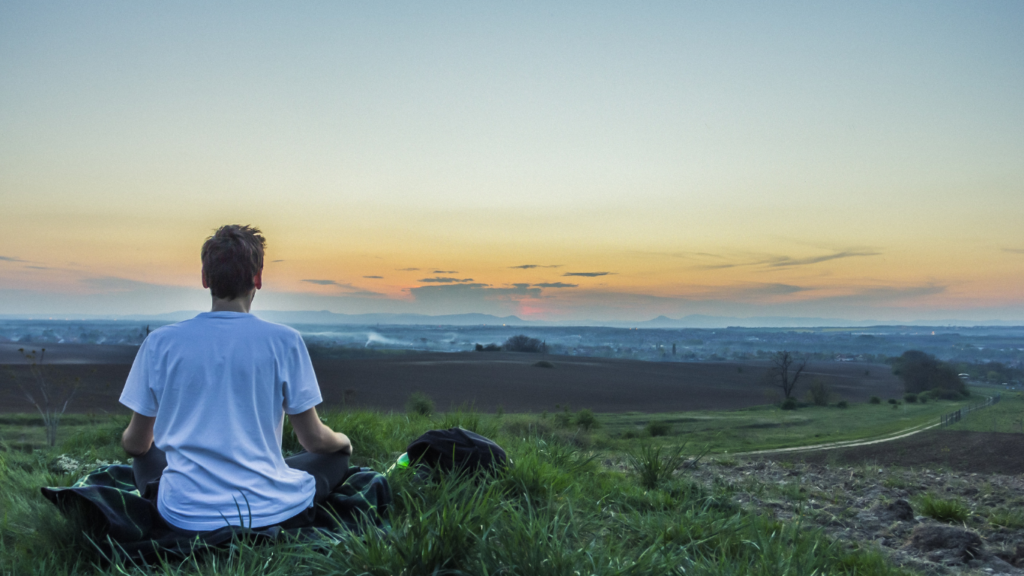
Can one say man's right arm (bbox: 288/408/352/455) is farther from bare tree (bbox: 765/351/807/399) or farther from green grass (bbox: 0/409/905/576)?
bare tree (bbox: 765/351/807/399)

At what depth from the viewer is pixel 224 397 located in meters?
2.55

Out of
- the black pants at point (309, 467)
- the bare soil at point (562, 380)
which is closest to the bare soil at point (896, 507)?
the black pants at point (309, 467)

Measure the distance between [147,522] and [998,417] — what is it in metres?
49.2

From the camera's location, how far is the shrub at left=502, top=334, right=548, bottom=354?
357ft

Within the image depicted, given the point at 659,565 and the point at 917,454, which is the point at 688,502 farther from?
the point at 917,454

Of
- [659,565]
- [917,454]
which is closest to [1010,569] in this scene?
[659,565]

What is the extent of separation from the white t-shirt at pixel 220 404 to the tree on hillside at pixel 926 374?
3021 inches

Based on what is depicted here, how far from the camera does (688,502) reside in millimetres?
4449

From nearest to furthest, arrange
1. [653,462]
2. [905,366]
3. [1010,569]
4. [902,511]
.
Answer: [1010,569] → [902,511] → [653,462] → [905,366]

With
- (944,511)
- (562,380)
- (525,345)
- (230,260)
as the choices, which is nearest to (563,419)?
(944,511)

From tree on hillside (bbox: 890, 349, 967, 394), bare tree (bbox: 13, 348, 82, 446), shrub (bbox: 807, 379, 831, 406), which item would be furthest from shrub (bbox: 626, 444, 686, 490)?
tree on hillside (bbox: 890, 349, 967, 394)

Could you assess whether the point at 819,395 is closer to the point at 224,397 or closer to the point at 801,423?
the point at 801,423

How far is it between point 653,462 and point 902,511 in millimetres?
2000

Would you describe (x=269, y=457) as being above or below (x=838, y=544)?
above
